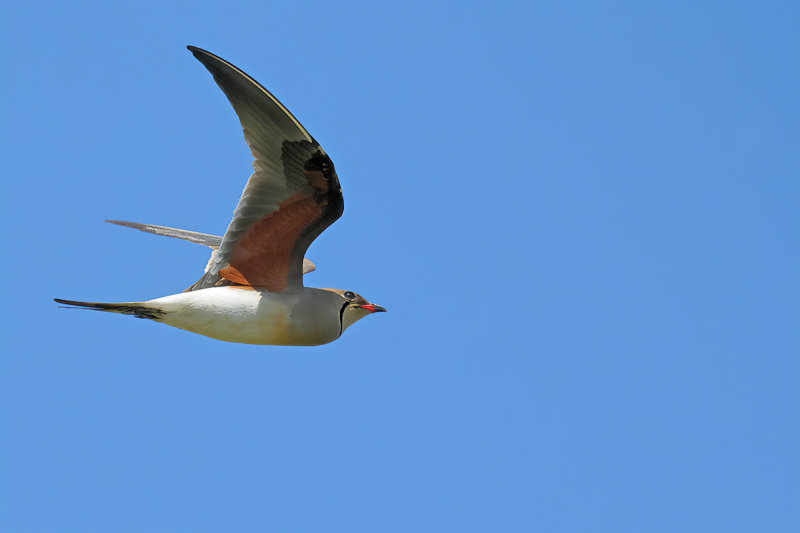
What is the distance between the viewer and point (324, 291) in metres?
10.3

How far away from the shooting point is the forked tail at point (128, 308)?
28.7 ft

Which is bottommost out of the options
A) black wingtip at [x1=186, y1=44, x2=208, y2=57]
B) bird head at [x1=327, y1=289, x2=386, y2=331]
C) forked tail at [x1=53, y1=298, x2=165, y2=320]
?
forked tail at [x1=53, y1=298, x2=165, y2=320]

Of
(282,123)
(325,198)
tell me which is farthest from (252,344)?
(282,123)

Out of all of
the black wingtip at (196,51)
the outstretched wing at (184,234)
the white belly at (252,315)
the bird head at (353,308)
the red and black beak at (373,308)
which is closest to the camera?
the black wingtip at (196,51)

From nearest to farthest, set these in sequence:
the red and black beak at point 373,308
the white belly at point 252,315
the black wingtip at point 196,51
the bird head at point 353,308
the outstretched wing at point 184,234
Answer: the black wingtip at point 196,51 < the white belly at point 252,315 < the bird head at point 353,308 < the red and black beak at point 373,308 < the outstretched wing at point 184,234

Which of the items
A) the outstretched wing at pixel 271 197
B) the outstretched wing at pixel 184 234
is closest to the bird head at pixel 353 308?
the outstretched wing at pixel 271 197

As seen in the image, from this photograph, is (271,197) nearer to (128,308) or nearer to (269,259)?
(269,259)

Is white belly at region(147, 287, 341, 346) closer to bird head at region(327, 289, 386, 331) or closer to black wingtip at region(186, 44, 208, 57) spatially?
bird head at region(327, 289, 386, 331)

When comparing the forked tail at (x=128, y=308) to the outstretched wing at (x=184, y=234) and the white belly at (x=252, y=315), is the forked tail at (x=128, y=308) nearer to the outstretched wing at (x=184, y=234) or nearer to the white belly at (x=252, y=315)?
the white belly at (x=252, y=315)

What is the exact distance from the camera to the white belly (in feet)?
31.2

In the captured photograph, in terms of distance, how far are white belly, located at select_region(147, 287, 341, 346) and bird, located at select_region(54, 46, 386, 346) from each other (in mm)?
10

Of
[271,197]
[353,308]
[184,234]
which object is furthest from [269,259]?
[184,234]

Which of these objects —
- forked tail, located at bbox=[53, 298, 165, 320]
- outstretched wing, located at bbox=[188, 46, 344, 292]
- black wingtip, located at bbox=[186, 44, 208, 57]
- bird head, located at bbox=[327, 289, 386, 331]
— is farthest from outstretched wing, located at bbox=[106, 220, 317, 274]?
black wingtip, located at bbox=[186, 44, 208, 57]

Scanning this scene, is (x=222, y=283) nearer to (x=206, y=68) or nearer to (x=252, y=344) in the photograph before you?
(x=252, y=344)
